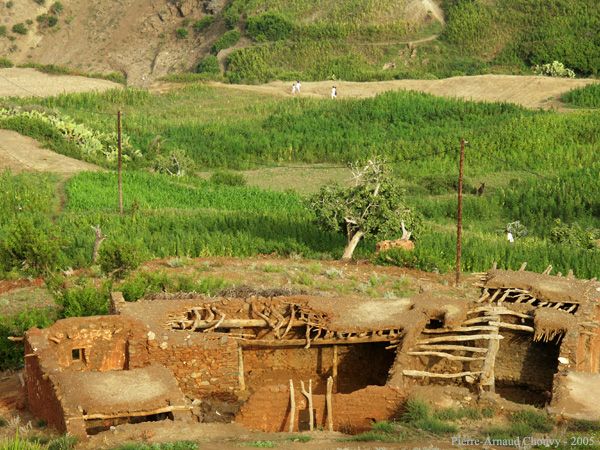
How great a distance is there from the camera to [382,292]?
3134 cm

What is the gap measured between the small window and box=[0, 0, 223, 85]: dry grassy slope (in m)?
73.4

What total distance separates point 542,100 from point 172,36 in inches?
1520

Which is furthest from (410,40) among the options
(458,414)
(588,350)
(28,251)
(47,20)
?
(458,414)

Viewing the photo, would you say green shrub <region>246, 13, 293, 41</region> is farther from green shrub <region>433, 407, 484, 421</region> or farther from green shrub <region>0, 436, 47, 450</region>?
green shrub <region>0, 436, 47, 450</region>

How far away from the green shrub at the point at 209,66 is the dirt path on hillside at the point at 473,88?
32.3ft

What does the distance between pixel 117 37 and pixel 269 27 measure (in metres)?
15.0

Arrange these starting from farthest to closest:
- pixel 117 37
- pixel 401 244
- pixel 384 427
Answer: pixel 117 37
pixel 401 244
pixel 384 427

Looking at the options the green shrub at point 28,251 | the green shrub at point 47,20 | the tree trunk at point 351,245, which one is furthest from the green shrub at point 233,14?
the green shrub at point 28,251

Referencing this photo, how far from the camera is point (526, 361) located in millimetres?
24172

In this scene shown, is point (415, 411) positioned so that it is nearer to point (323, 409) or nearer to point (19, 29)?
point (323, 409)

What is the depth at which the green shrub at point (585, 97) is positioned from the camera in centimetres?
7012

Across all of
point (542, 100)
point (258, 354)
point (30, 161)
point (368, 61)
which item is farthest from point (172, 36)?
point (258, 354)

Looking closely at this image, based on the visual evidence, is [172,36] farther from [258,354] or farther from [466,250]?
[258,354]

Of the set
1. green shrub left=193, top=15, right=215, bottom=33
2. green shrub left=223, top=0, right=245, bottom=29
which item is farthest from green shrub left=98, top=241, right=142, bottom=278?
green shrub left=193, top=15, right=215, bottom=33
